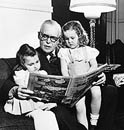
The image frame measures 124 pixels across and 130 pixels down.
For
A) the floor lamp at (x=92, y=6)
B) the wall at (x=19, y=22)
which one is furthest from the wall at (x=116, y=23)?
the wall at (x=19, y=22)

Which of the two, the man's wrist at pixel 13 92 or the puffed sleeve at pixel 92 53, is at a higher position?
the puffed sleeve at pixel 92 53

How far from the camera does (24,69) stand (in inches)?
64.5

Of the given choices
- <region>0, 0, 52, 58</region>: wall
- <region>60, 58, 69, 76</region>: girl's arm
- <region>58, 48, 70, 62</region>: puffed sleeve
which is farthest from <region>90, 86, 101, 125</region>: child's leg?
<region>0, 0, 52, 58</region>: wall

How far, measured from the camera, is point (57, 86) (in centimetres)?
141

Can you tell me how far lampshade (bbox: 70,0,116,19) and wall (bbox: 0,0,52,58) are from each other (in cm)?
26

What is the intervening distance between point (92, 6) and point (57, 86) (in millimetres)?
1227

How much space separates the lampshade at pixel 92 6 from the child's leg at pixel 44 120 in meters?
1.20

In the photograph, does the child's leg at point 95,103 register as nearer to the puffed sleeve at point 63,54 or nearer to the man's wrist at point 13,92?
the puffed sleeve at point 63,54

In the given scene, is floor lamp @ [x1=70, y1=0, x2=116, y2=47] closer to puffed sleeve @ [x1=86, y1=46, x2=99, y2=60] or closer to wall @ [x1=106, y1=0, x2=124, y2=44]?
puffed sleeve @ [x1=86, y1=46, x2=99, y2=60]

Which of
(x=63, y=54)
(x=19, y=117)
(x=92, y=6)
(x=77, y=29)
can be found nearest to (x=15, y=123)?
(x=19, y=117)

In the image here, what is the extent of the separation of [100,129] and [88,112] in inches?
5.3

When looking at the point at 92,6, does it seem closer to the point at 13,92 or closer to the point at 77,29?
the point at 77,29

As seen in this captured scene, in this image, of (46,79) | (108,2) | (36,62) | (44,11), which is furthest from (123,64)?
(46,79)

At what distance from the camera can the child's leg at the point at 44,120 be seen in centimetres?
136
